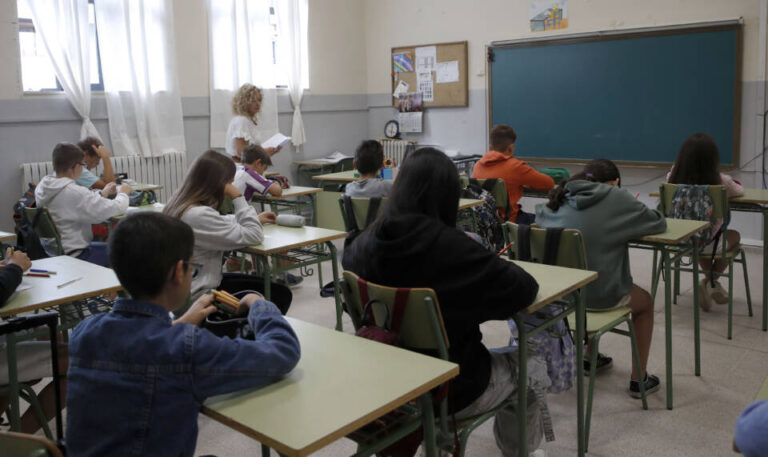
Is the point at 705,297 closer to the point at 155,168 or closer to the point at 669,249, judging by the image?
the point at 669,249

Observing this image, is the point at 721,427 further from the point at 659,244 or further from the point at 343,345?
the point at 343,345

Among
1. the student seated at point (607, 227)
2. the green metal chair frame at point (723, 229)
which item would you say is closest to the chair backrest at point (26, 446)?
the student seated at point (607, 227)

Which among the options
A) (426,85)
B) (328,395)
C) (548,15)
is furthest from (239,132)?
(328,395)

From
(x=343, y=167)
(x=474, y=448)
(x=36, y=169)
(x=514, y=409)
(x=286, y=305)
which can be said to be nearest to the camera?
(x=514, y=409)

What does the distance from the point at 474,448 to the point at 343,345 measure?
3.96ft

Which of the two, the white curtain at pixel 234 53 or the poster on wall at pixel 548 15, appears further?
the white curtain at pixel 234 53

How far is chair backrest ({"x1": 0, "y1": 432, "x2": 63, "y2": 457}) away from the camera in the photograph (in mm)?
1246

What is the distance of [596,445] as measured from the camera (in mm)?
2693

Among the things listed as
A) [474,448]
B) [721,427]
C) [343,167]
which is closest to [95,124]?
Answer: [343,167]

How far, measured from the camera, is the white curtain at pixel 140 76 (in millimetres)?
6262

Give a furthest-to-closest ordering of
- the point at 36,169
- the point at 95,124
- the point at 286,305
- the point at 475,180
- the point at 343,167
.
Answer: the point at 343,167, the point at 95,124, the point at 36,169, the point at 475,180, the point at 286,305

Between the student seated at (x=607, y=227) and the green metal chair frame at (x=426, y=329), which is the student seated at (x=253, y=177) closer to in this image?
the student seated at (x=607, y=227)

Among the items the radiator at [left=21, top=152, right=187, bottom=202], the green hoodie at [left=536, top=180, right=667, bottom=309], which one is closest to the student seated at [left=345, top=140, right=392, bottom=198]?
the green hoodie at [left=536, top=180, right=667, bottom=309]

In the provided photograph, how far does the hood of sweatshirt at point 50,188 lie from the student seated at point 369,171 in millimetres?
1684
